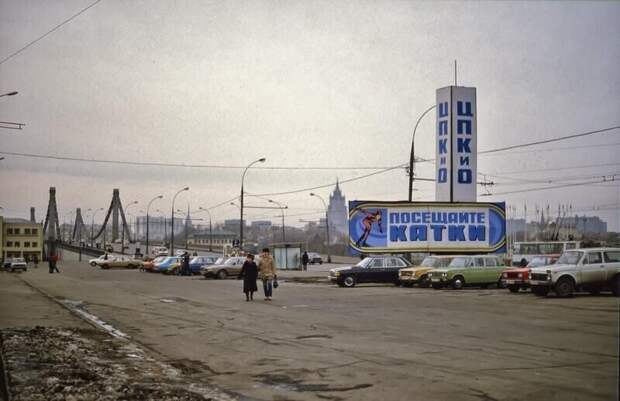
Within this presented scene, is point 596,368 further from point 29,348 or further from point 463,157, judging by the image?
point 463,157

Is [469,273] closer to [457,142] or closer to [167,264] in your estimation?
[457,142]

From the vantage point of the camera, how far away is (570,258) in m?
→ 23.6

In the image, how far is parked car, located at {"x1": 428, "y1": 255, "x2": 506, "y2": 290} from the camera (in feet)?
99.2

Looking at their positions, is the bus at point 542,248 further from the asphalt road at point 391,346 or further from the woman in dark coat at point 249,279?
the asphalt road at point 391,346

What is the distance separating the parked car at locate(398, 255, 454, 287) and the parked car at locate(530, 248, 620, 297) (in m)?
8.26

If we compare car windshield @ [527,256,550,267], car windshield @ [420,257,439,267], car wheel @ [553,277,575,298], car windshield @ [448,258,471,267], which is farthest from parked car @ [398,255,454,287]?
car wheel @ [553,277,575,298]

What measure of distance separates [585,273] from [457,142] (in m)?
18.7

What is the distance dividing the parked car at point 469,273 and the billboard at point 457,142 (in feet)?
34.7

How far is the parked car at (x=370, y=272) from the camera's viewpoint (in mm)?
33438

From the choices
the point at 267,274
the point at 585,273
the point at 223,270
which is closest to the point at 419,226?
the point at 223,270

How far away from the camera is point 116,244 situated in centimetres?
15350

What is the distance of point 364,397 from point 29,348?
6.35 meters

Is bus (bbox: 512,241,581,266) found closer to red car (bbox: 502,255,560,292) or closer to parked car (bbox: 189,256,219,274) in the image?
red car (bbox: 502,255,560,292)

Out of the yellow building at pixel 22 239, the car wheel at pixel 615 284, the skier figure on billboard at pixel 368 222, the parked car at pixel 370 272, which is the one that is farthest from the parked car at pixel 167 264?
the yellow building at pixel 22 239
